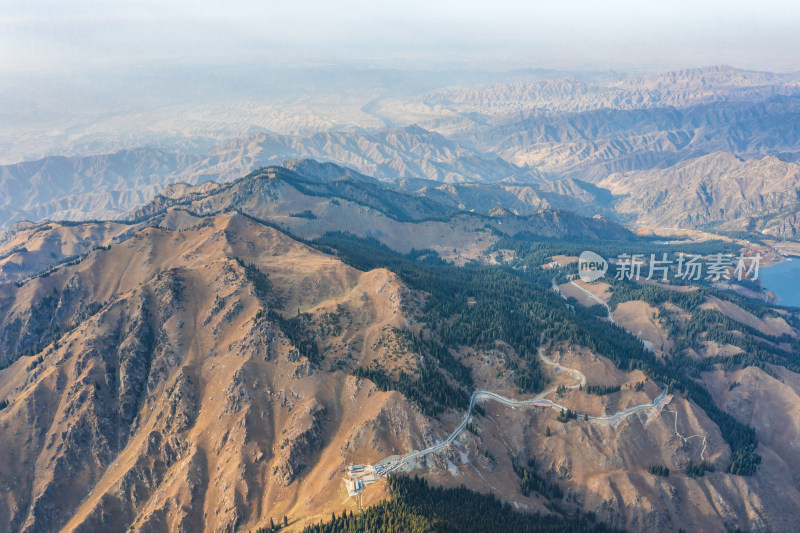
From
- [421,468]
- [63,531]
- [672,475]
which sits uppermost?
[421,468]

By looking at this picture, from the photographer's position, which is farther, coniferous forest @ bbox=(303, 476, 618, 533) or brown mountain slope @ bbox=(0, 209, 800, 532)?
brown mountain slope @ bbox=(0, 209, 800, 532)

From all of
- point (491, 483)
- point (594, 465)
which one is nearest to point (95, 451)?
point (491, 483)

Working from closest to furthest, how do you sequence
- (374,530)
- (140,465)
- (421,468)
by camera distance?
1. (374,530)
2. (421,468)
3. (140,465)

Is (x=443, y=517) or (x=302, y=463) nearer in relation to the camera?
(x=443, y=517)

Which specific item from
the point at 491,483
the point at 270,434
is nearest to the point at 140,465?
the point at 270,434

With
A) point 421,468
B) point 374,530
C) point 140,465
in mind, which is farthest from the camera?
point 140,465

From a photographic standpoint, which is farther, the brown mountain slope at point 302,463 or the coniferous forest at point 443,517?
the brown mountain slope at point 302,463

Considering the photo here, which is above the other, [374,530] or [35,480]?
[374,530]

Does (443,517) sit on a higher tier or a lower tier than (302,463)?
higher

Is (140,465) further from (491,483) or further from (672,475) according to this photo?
(672,475)

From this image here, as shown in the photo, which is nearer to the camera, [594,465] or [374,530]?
[374,530]
